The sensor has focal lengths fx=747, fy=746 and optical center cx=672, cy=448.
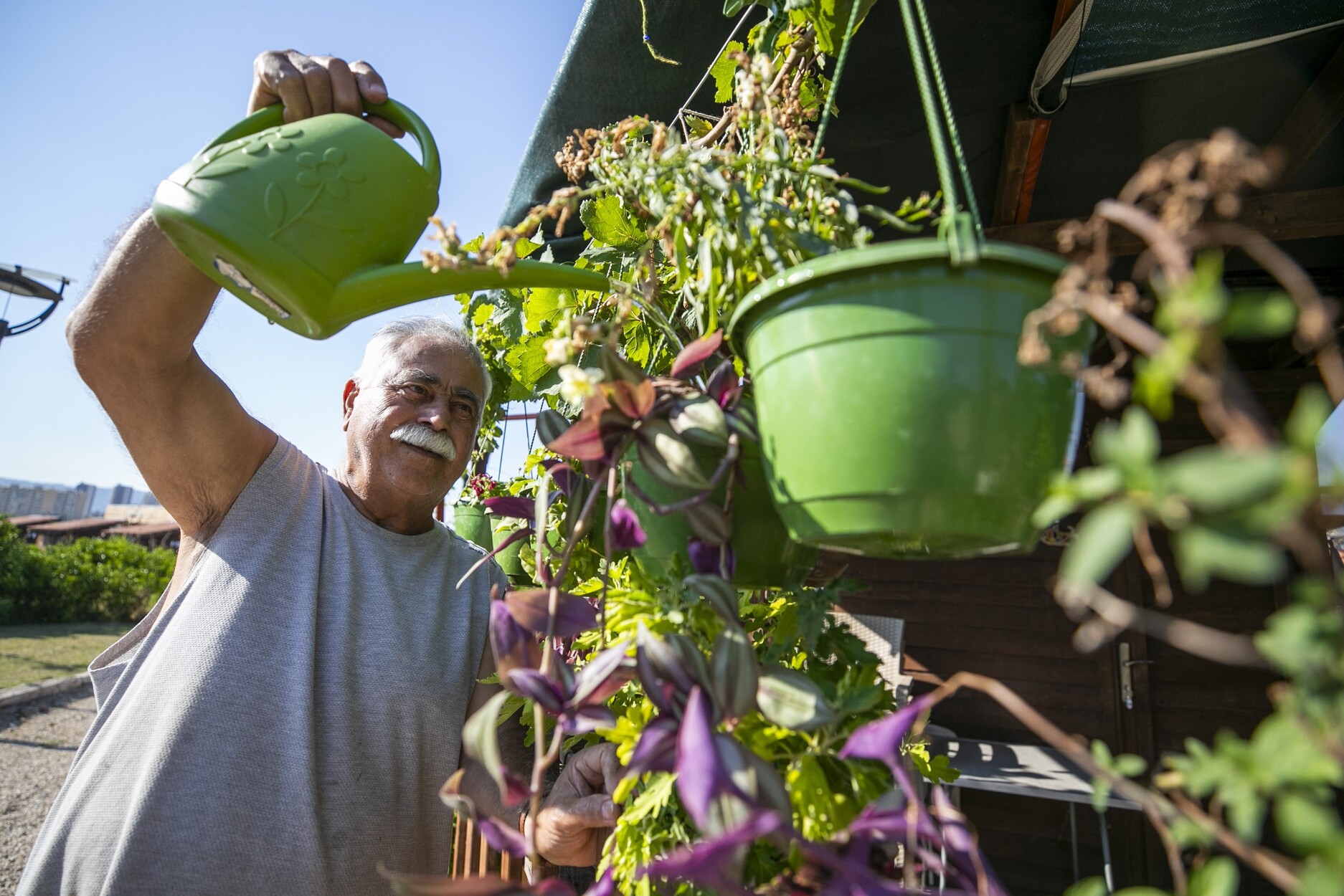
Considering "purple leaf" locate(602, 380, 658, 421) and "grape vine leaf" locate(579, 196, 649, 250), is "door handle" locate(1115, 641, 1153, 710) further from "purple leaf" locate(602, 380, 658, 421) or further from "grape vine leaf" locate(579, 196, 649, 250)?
"purple leaf" locate(602, 380, 658, 421)

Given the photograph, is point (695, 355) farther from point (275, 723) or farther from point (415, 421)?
point (415, 421)

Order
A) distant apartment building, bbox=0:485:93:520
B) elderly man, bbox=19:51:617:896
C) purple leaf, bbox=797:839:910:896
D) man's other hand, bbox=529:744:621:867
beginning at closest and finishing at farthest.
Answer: purple leaf, bbox=797:839:910:896
man's other hand, bbox=529:744:621:867
elderly man, bbox=19:51:617:896
distant apartment building, bbox=0:485:93:520

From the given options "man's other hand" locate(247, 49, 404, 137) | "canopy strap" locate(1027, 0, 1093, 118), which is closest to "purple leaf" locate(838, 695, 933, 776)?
"man's other hand" locate(247, 49, 404, 137)

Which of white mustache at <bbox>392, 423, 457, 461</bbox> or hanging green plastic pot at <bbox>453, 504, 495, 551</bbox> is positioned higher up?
white mustache at <bbox>392, 423, 457, 461</bbox>

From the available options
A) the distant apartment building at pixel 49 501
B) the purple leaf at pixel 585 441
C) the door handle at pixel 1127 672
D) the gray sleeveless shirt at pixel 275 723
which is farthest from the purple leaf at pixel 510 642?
the distant apartment building at pixel 49 501

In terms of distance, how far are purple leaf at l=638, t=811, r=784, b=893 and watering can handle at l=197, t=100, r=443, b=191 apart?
63 centimetres

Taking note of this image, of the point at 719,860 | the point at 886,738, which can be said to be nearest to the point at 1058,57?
the point at 886,738

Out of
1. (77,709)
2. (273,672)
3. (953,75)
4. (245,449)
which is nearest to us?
(273,672)

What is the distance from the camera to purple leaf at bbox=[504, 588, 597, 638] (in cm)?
48

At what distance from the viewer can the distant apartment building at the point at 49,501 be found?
3195 centimetres

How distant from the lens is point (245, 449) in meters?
1.41

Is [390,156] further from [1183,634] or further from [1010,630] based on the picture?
[1010,630]

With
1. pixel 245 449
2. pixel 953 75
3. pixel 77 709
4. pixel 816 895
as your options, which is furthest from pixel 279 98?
pixel 77 709

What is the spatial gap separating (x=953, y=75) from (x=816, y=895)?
→ 1719mm
